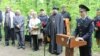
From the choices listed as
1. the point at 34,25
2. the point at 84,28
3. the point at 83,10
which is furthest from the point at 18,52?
the point at 83,10

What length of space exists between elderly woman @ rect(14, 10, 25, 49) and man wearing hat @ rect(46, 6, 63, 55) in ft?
5.58

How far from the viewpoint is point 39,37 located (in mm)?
12211

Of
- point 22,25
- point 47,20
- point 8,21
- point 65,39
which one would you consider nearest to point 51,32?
point 47,20

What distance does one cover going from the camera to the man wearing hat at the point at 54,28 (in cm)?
1088

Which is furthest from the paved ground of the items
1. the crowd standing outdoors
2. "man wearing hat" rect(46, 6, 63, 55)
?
"man wearing hat" rect(46, 6, 63, 55)

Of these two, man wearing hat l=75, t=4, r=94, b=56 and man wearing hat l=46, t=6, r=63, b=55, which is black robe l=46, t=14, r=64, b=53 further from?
man wearing hat l=75, t=4, r=94, b=56

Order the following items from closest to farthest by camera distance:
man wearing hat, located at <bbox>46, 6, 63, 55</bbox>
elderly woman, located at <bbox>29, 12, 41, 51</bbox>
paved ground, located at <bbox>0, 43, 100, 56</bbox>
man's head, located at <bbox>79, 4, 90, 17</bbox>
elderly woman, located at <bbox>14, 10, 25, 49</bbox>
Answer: man's head, located at <bbox>79, 4, 90, 17</bbox> → man wearing hat, located at <bbox>46, 6, 63, 55</bbox> → paved ground, located at <bbox>0, 43, 100, 56</bbox> → elderly woman, located at <bbox>29, 12, 41, 51</bbox> → elderly woman, located at <bbox>14, 10, 25, 49</bbox>

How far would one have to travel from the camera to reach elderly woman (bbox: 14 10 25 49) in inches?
484

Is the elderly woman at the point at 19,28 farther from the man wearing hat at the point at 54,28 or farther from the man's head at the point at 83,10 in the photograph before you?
the man's head at the point at 83,10

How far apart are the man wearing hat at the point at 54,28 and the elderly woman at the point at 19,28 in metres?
1.70

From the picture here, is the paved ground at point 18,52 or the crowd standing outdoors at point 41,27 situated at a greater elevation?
the crowd standing outdoors at point 41,27

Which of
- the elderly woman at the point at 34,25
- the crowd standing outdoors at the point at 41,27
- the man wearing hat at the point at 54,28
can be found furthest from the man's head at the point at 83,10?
the elderly woman at the point at 34,25

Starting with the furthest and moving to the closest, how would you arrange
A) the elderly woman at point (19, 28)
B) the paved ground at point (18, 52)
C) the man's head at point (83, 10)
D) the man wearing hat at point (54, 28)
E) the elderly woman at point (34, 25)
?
the elderly woman at point (19, 28)
the elderly woman at point (34, 25)
the paved ground at point (18, 52)
the man wearing hat at point (54, 28)
the man's head at point (83, 10)

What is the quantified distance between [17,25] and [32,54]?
1.59 meters
